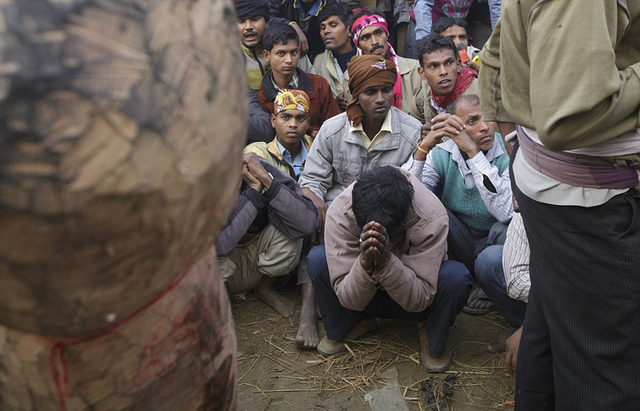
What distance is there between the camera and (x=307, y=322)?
148 inches

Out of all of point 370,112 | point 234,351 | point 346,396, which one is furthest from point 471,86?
point 234,351

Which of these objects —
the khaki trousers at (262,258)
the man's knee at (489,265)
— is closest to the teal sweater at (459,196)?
the man's knee at (489,265)

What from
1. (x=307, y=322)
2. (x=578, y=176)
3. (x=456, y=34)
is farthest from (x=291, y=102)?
(x=578, y=176)

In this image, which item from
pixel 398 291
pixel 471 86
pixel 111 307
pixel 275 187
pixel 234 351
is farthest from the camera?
pixel 471 86

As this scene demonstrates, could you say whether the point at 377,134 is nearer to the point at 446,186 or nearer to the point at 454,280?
the point at 446,186

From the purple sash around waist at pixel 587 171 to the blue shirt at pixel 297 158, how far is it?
9.32 feet

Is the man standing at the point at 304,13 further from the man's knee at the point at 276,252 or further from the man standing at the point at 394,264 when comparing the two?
the man standing at the point at 394,264

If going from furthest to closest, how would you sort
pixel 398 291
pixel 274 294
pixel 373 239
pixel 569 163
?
pixel 274 294
pixel 398 291
pixel 373 239
pixel 569 163

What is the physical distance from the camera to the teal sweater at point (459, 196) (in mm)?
3791

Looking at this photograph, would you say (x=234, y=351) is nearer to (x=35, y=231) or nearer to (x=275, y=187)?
(x=35, y=231)

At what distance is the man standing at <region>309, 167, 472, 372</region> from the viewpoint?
3.04m

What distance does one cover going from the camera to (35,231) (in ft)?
2.18

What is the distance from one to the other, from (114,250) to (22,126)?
0.57 ft

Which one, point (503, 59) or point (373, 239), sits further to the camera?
point (373, 239)
